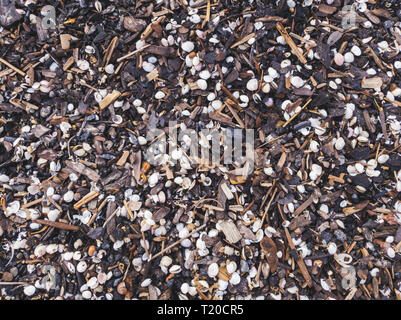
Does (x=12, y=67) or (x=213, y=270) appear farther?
(x=12, y=67)

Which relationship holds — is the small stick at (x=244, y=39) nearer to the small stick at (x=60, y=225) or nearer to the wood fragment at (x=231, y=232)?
Answer: the wood fragment at (x=231, y=232)

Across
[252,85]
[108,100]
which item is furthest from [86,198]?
[252,85]

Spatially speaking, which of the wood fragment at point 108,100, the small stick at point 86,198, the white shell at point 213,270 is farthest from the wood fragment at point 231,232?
the wood fragment at point 108,100

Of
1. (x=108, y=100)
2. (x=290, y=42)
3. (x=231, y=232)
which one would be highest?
(x=290, y=42)

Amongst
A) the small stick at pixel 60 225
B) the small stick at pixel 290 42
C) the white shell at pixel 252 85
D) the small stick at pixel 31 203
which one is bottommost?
the small stick at pixel 60 225

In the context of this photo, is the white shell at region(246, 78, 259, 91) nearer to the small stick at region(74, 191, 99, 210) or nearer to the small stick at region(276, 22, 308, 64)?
the small stick at region(276, 22, 308, 64)

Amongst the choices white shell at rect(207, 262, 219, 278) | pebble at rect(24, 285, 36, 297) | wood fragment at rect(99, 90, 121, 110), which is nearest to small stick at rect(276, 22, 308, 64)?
wood fragment at rect(99, 90, 121, 110)

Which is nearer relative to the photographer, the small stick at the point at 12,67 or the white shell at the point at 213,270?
the white shell at the point at 213,270

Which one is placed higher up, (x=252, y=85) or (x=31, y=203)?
(x=252, y=85)

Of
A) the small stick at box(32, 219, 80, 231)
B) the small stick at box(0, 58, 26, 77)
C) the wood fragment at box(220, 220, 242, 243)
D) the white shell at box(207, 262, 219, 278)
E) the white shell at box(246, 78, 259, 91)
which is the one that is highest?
the small stick at box(0, 58, 26, 77)

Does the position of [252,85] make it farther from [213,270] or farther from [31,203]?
[31,203]

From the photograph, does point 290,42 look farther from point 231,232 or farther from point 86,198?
point 86,198

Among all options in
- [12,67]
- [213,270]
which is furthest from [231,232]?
[12,67]
